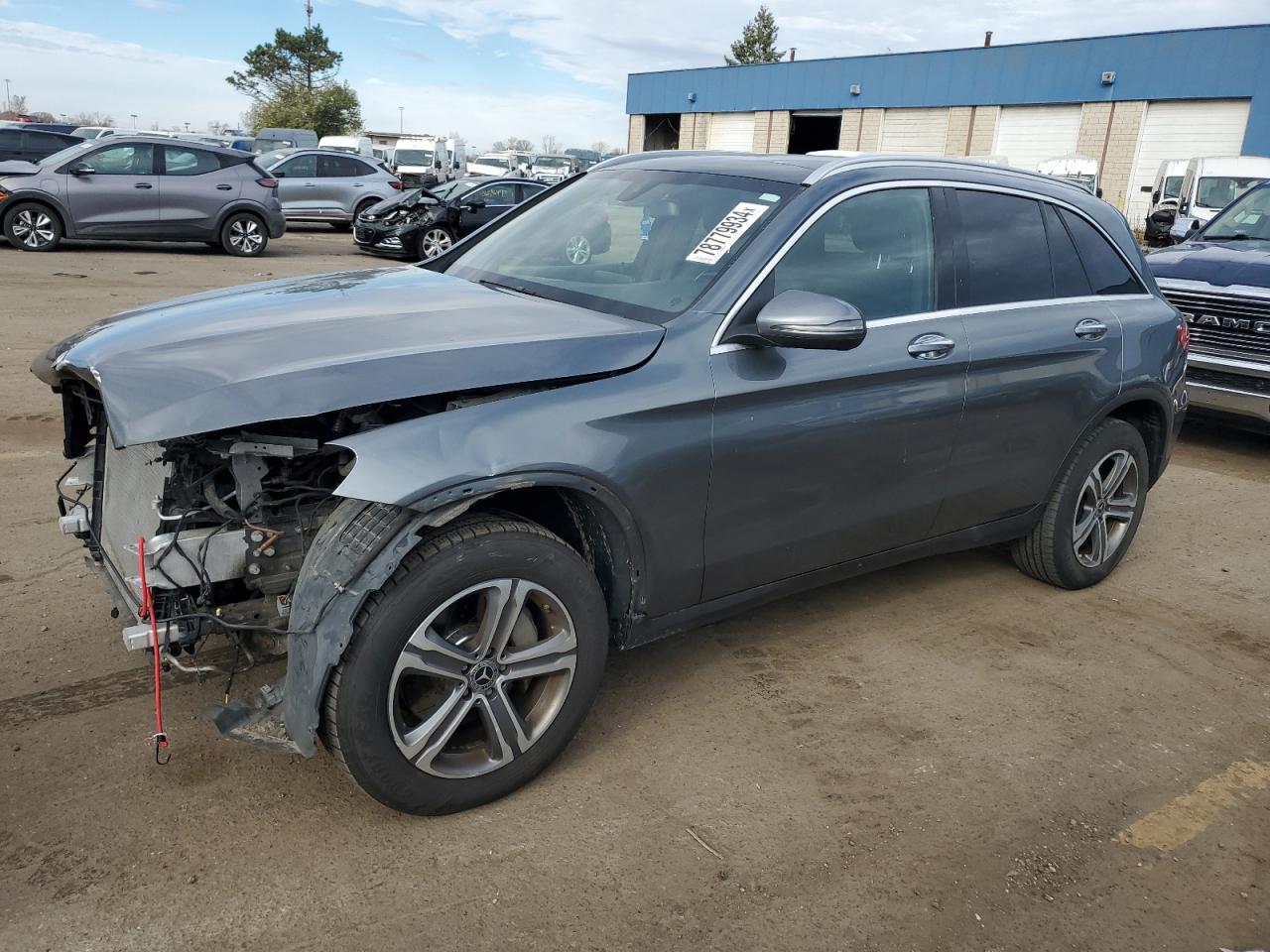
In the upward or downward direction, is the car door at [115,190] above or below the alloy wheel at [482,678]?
above

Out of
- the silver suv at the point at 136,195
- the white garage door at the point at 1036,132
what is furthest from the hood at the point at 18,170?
the white garage door at the point at 1036,132

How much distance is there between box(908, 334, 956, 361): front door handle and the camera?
11.8 feet

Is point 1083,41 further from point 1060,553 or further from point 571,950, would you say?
point 571,950

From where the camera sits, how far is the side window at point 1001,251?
3.90 metres

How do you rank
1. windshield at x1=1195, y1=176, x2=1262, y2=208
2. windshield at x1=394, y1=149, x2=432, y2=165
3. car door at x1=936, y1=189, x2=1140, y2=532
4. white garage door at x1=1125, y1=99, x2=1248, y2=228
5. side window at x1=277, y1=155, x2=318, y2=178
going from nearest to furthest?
car door at x1=936, y1=189, x2=1140, y2=532 → windshield at x1=1195, y1=176, x2=1262, y2=208 → side window at x1=277, y1=155, x2=318, y2=178 → white garage door at x1=1125, y1=99, x2=1248, y2=228 → windshield at x1=394, y1=149, x2=432, y2=165

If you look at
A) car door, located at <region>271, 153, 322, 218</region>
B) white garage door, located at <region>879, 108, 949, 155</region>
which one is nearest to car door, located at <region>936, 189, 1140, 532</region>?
car door, located at <region>271, 153, 322, 218</region>

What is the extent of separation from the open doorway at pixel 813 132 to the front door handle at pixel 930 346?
39.9 m

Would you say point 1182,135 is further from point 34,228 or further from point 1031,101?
point 34,228

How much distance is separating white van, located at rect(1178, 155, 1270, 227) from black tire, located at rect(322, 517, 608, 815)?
770 inches

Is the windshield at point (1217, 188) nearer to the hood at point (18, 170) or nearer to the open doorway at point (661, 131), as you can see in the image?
the hood at point (18, 170)

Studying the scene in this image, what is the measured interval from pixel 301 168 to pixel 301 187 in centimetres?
40

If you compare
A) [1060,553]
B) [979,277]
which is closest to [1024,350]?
[979,277]

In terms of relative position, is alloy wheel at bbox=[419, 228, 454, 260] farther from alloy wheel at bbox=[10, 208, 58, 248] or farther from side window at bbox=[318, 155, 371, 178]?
alloy wheel at bbox=[10, 208, 58, 248]

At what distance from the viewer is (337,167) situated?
66.7 feet
